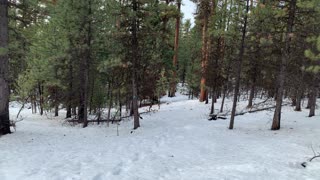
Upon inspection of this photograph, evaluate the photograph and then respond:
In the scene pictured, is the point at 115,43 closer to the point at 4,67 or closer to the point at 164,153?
the point at 4,67

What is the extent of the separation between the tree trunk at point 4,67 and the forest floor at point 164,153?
26.4 inches

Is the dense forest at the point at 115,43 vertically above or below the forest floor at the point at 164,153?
above

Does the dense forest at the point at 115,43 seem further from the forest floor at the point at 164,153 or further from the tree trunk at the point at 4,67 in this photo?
the forest floor at the point at 164,153

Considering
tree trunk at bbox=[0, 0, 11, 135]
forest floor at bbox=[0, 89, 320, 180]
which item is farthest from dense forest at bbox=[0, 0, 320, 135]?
forest floor at bbox=[0, 89, 320, 180]

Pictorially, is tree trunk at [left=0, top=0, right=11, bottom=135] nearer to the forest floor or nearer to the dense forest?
the dense forest

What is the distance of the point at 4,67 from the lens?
40.5 ft

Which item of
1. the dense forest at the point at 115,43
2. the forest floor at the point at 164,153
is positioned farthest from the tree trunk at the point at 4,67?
the forest floor at the point at 164,153

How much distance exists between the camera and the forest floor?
7.98 m

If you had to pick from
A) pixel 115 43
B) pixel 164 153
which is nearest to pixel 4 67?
pixel 115 43

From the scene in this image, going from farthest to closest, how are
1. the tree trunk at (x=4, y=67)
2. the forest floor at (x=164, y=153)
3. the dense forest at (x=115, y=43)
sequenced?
the dense forest at (x=115, y=43) < the tree trunk at (x=4, y=67) < the forest floor at (x=164, y=153)

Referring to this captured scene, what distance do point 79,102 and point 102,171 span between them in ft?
40.5

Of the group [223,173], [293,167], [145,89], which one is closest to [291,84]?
[145,89]

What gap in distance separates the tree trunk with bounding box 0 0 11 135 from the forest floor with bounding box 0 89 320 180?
2.20 feet

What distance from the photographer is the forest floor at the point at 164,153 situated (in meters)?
7.98
